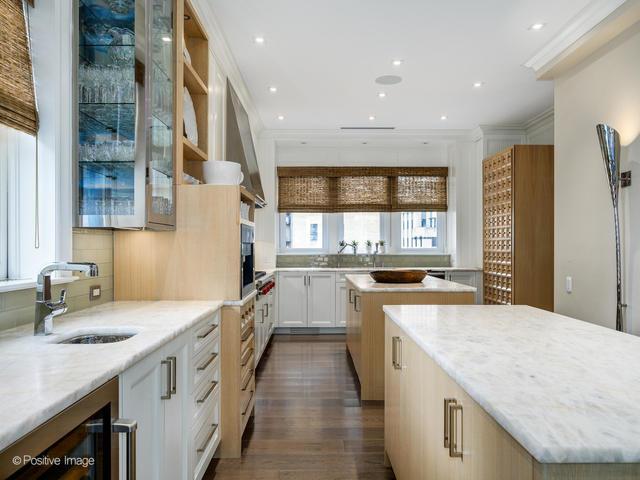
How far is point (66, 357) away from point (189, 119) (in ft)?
7.25

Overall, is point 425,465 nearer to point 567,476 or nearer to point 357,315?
point 567,476

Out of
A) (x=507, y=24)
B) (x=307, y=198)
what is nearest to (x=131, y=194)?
(x=507, y=24)

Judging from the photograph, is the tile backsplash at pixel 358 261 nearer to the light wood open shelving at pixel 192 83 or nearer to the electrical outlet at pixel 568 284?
the electrical outlet at pixel 568 284

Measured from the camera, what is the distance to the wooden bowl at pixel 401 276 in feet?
12.0

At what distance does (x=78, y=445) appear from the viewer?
1.02 meters

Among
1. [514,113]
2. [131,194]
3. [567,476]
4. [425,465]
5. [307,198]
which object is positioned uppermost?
[514,113]

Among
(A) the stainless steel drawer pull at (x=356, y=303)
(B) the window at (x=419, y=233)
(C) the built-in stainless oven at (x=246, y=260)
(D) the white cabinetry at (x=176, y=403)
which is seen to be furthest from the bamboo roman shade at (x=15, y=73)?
(B) the window at (x=419, y=233)

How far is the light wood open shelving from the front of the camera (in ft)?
8.60

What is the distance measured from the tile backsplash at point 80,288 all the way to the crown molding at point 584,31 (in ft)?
11.4

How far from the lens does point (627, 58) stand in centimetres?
287

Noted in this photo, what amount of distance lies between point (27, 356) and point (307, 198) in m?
5.40

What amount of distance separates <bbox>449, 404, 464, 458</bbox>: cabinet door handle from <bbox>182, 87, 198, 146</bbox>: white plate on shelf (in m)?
2.53

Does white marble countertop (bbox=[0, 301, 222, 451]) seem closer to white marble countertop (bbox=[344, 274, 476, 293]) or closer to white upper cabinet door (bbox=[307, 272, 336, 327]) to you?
white marble countertop (bbox=[344, 274, 476, 293])

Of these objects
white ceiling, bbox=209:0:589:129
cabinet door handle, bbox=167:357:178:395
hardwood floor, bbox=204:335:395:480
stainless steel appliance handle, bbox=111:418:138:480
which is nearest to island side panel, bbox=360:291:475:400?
hardwood floor, bbox=204:335:395:480
